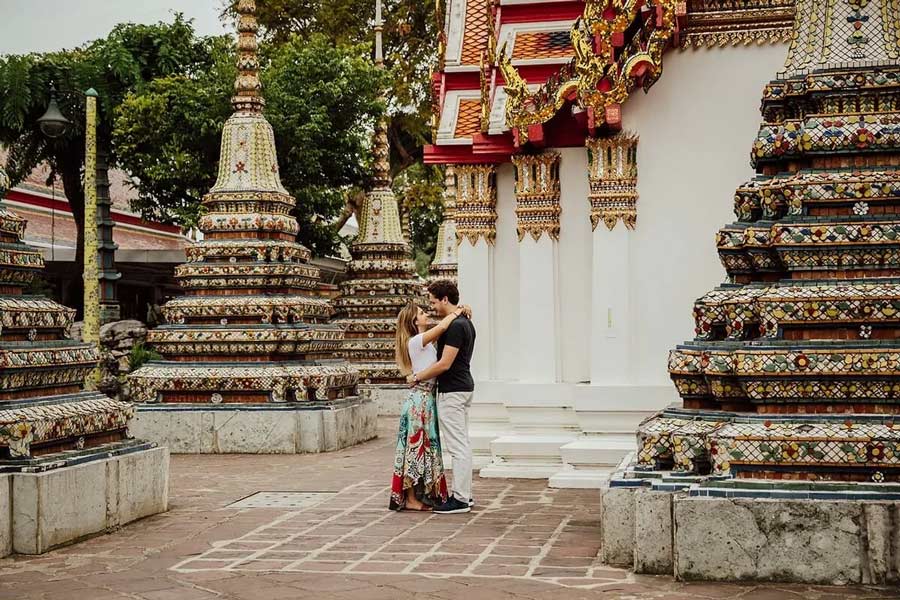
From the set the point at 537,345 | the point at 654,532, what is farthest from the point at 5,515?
the point at 537,345

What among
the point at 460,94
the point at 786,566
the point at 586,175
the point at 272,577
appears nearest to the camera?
the point at 786,566

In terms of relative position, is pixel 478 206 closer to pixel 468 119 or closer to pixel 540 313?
pixel 468 119

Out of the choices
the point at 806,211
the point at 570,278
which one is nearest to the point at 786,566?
the point at 806,211

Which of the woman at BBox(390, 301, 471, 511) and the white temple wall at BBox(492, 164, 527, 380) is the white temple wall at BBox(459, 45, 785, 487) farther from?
the woman at BBox(390, 301, 471, 511)

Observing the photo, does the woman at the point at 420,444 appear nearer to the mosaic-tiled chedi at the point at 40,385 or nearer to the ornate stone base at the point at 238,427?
the mosaic-tiled chedi at the point at 40,385

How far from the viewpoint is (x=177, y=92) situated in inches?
1080

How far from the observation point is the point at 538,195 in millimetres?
12477

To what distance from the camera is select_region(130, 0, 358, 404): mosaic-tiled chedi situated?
15.3m

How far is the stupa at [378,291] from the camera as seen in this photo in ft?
74.8

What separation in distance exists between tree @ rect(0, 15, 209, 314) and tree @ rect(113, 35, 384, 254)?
1012 millimetres

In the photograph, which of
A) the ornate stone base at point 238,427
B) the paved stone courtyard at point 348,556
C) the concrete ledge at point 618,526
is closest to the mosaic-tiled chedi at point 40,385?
the paved stone courtyard at point 348,556

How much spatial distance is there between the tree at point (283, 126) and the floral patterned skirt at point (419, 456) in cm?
1748

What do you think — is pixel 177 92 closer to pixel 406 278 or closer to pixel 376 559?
pixel 406 278

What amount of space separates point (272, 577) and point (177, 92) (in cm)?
2152
